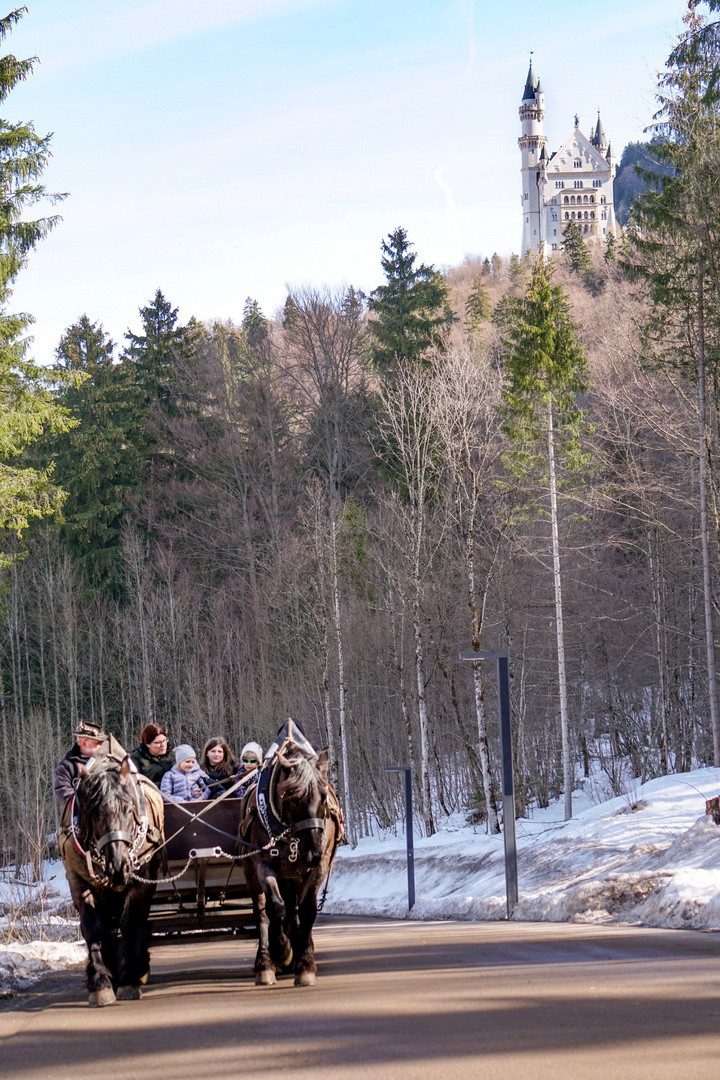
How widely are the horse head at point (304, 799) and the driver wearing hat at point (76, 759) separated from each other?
1.51m

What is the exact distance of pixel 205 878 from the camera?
9984mm

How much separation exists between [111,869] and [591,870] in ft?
38.2

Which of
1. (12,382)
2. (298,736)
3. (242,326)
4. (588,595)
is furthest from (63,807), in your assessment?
(242,326)

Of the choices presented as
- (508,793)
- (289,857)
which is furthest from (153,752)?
(508,793)

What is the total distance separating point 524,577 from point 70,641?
21255 mm

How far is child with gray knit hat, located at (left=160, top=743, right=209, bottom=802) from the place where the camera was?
436 inches

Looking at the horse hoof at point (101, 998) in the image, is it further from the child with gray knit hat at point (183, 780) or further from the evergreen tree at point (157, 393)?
the evergreen tree at point (157, 393)

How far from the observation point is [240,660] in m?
50.9

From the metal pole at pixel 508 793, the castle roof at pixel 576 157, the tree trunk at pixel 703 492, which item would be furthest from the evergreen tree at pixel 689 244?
the castle roof at pixel 576 157

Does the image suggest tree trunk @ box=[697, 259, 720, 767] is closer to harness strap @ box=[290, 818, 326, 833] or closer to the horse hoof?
harness strap @ box=[290, 818, 326, 833]

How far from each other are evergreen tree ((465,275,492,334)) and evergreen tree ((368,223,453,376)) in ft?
76.1

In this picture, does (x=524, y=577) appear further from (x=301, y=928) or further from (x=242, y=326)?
(x=242, y=326)

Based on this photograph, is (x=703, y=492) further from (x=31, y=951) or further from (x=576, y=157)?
(x=576, y=157)

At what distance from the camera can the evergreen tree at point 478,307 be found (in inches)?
3100
